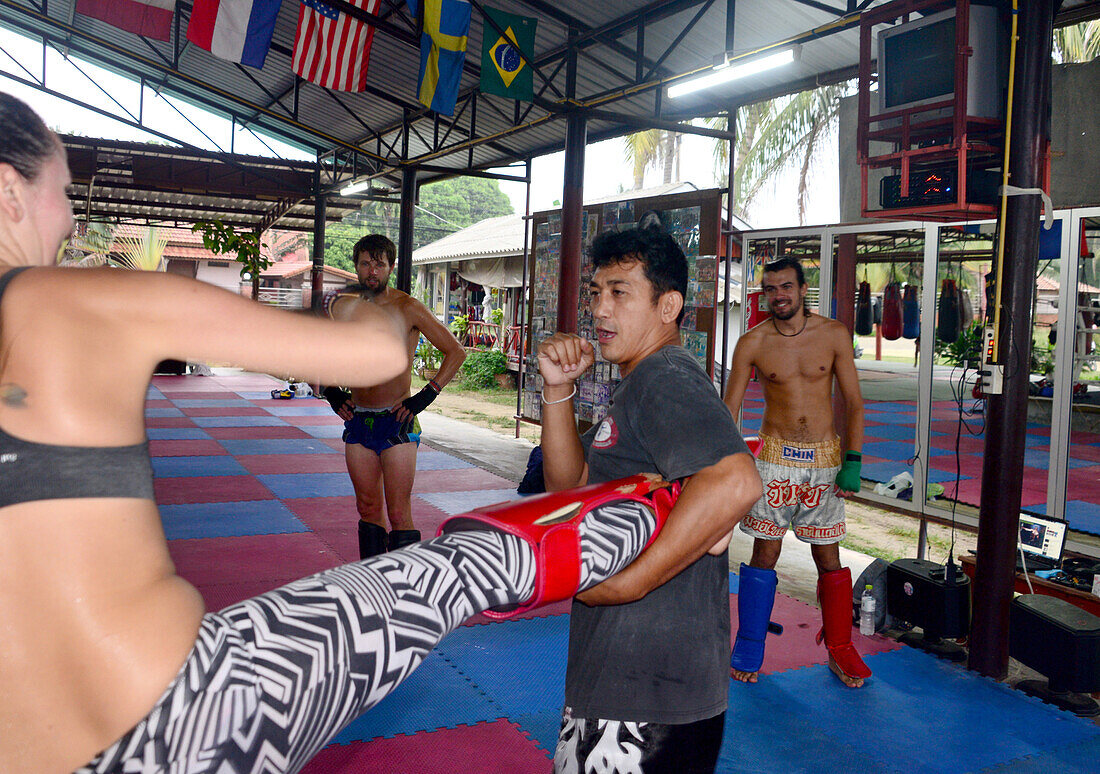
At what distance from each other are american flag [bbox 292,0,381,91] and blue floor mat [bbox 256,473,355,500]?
14.6ft

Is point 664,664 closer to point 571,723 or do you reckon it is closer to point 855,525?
point 571,723

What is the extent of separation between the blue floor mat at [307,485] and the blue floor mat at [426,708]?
3728 mm

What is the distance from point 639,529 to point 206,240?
14.9 meters

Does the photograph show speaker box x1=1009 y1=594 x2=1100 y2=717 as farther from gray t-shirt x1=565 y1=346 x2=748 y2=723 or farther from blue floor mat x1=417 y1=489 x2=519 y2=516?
blue floor mat x1=417 y1=489 x2=519 y2=516

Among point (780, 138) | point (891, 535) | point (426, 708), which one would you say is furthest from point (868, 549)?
point (780, 138)

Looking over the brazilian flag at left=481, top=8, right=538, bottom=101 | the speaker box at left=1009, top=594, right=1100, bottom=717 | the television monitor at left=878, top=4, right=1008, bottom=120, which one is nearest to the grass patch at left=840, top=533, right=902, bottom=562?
the speaker box at left=1009, top=594, right=1100, bottom=717

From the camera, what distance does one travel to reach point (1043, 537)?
4141 millimetres

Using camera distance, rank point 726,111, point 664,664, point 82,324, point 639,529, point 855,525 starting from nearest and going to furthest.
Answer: point 82,324 → point 639,529 → point 664,664 → point 855,525 → point 726,111

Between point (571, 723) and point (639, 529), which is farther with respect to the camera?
point (571, 723)

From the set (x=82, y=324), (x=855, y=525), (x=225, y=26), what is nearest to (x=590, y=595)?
(x=82, y=324)

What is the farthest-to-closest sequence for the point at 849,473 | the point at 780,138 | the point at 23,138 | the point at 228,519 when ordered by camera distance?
1. the point at 780,138
2. the point at 228,519
3. the point at 849,473
4. the point at 23,138

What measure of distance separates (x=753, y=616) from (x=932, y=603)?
116 cm

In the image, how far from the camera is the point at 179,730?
917mm

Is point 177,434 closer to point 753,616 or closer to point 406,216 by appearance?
point 406,216
